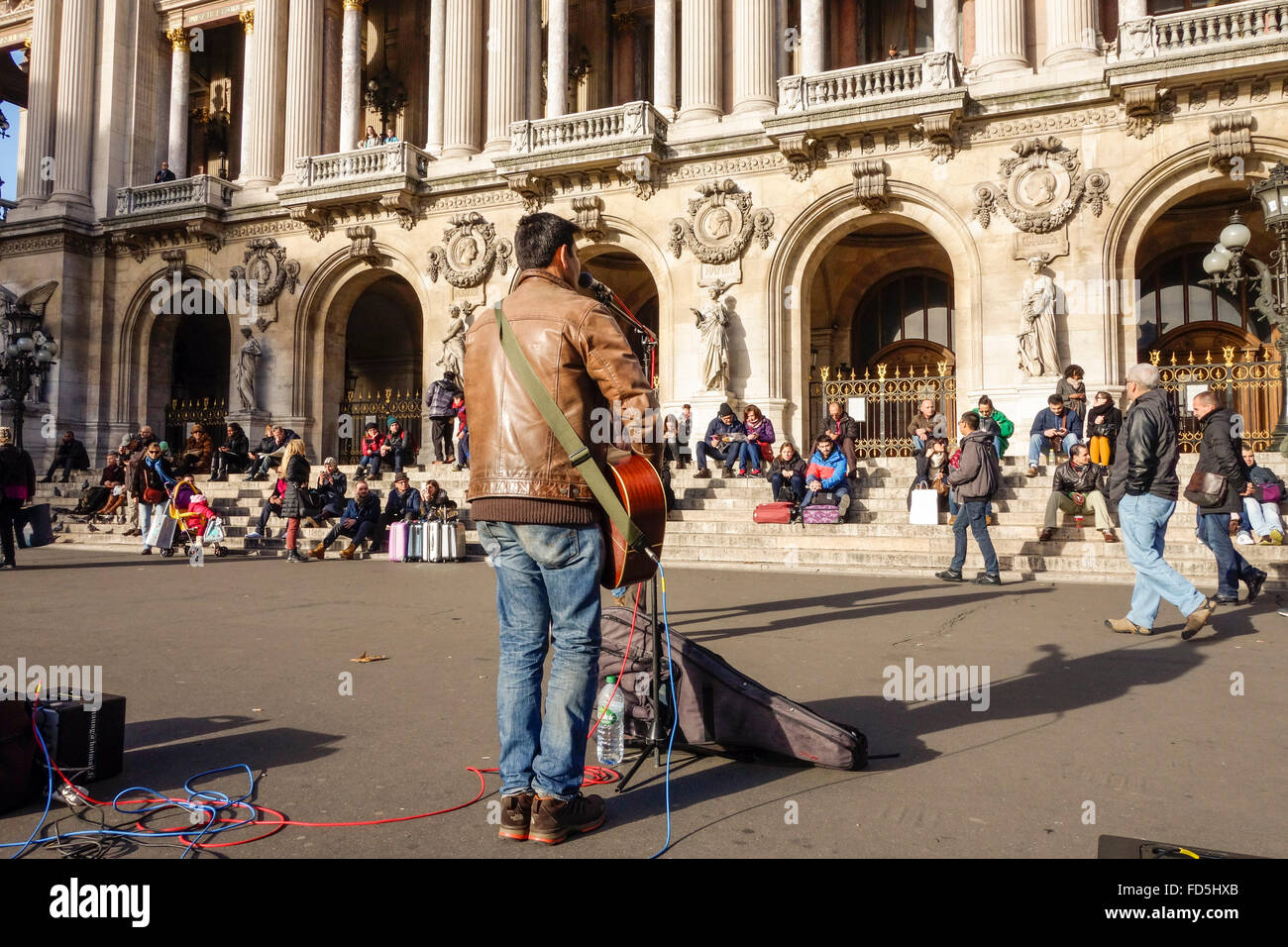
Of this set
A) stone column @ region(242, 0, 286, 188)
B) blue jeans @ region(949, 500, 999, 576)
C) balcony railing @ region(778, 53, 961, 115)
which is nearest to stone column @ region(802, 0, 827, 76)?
balcony railing @ region(778, 53, 961, 115)

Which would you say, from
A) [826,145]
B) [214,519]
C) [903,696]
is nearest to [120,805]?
[903,696]

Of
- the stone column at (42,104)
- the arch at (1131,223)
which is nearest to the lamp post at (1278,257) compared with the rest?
the arch at (1131,223)

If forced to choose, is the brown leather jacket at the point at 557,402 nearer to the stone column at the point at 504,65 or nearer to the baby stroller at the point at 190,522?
the baby stroller at the point at 190,522

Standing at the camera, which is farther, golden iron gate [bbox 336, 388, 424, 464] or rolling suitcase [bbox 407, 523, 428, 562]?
golden iron gate [bbox 336, 388, 424, 464]

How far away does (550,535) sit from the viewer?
310 centimetres

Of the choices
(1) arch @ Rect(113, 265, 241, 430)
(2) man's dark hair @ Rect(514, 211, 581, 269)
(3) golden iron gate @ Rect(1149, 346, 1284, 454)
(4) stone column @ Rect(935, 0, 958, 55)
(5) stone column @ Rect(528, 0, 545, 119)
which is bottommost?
(2) man's dark hair @ Rect(514, 211, 581, 269)

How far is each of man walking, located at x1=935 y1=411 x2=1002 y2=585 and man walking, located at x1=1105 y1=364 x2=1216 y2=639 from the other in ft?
9.92

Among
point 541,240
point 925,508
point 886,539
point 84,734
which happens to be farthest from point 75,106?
point 541,240

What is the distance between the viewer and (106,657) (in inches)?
238

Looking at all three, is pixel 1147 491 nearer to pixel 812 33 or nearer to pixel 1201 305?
pixel 812 33

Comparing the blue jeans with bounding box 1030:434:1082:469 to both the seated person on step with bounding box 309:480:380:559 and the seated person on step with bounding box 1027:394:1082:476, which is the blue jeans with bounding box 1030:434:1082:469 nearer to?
the seated person on step with bounding box 1027:394:1082:476

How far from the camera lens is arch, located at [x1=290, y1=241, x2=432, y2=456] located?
78.6 ft

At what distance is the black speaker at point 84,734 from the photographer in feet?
11.2

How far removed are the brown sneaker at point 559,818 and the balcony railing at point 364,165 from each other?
71.4 feet
